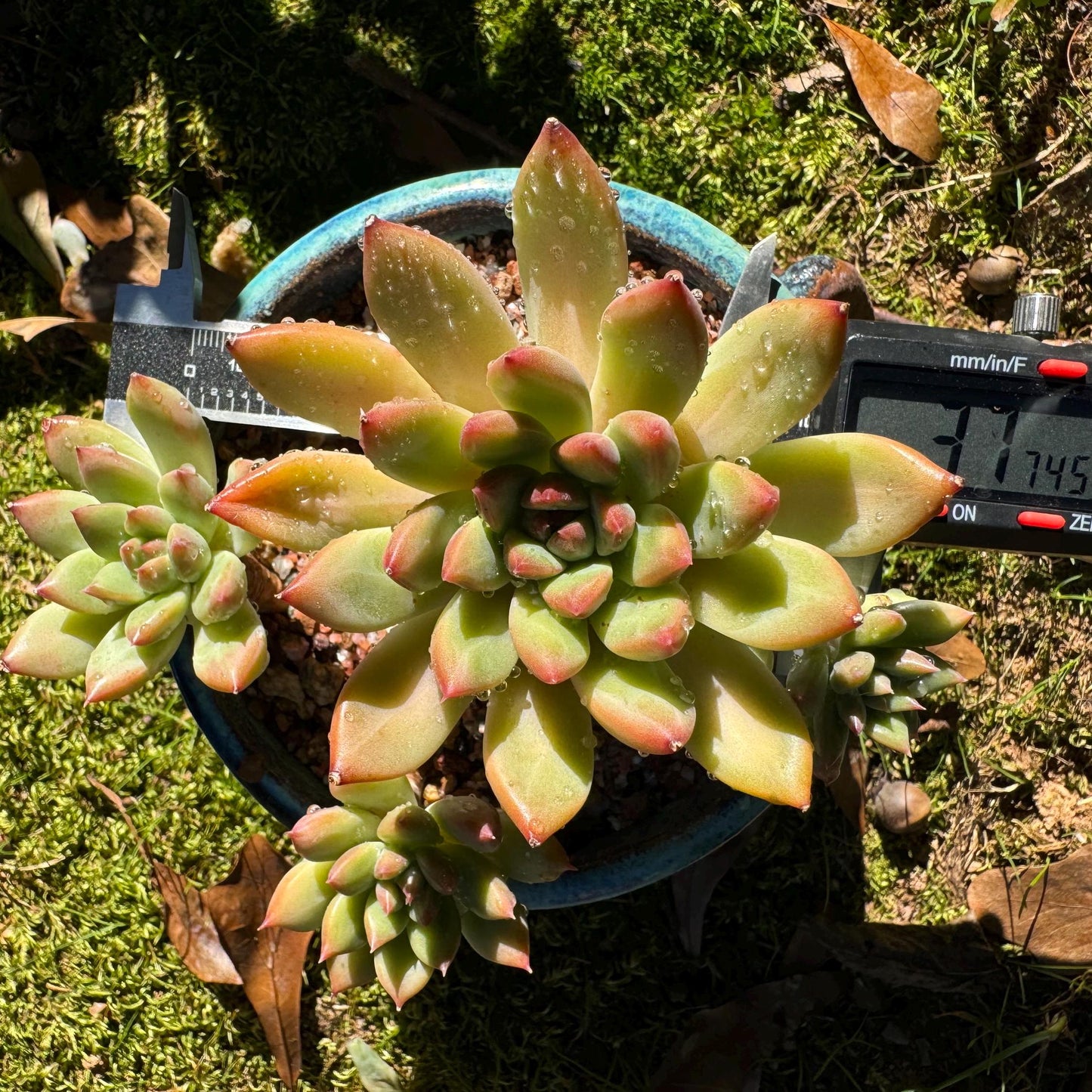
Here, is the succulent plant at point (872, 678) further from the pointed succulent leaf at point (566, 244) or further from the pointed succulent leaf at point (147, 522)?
the pointed succulent leaf at point (147, 522)

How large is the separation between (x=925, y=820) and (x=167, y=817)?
1.02 metres

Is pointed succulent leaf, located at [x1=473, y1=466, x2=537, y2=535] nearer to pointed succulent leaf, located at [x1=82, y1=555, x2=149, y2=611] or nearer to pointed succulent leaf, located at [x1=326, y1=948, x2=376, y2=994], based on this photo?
pointed succulent leaf, located at [x1=82, y1=555, x2=149, y2=611]

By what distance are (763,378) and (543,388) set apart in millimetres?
148

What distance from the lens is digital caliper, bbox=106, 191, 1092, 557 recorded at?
94 cm

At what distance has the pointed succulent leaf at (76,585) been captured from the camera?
2.77 ft

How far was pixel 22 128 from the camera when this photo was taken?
134 centimetres

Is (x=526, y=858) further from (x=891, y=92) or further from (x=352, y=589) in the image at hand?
(x=891, y=92)

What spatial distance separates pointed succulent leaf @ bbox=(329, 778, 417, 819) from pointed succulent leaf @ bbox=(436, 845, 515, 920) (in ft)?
0.20

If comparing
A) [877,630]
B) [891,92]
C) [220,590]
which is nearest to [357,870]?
[220,590]

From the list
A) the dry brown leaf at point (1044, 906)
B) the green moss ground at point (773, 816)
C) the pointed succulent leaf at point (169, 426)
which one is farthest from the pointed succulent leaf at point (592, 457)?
the dry brown leaf at point (1044, 906)

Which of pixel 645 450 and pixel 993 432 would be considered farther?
pixel 993 432

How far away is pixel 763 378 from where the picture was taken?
2.20 feet

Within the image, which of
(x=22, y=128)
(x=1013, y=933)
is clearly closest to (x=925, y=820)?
(x=1013, y=933)

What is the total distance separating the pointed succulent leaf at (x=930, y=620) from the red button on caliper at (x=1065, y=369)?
0.86ft
